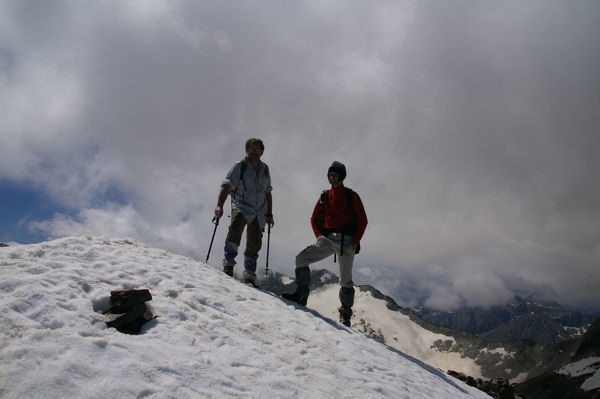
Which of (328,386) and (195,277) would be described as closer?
(328,386)

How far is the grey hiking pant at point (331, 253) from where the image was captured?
30.8ft

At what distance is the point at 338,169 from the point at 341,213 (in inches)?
52.5

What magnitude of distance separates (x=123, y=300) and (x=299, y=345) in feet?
9.82

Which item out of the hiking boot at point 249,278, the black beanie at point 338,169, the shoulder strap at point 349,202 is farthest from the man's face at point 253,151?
the hiking boot at point 249,278

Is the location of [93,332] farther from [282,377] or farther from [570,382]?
[570,382]

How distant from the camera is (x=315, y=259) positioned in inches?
382

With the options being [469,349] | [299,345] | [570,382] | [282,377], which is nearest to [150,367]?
[282,377]

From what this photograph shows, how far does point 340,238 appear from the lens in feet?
31.0

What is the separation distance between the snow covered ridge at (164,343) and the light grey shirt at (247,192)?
2.89 m

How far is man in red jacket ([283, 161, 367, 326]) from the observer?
9438mm

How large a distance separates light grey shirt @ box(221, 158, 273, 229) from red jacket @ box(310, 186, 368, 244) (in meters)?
2.05

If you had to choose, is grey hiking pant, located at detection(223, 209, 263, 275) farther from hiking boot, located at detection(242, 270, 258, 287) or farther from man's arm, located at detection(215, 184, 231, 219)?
man's arm, located at detection(215, 184, 231, 219)

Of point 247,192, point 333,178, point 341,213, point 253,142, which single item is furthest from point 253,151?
point 341,213

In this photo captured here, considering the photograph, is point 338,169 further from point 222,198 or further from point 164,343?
point 164,343
